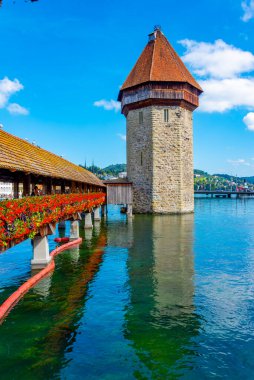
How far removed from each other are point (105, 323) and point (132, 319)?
68cm

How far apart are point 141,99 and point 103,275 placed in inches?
1068

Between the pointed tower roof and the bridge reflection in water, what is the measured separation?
2603 centimetres

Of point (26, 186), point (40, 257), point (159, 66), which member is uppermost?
point (159, 66)

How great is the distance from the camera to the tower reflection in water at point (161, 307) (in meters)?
6.83

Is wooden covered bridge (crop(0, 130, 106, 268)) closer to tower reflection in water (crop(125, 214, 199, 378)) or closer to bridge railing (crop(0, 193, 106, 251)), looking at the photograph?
bridge railing (crop(0, 193, 106, 251))

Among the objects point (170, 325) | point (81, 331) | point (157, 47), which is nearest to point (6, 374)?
point (81, 331)

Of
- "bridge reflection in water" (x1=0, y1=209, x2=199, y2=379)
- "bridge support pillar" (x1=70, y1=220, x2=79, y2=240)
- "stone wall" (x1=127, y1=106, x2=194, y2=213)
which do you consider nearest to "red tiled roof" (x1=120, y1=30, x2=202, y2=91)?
"stone wall" (x1=127, y1=106, x2=194, y2=213)

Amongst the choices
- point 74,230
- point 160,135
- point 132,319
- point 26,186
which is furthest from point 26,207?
point 160,135

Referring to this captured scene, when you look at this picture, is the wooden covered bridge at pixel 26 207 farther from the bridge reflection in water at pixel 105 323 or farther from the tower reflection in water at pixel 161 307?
the tower reflection in water at pixel 161 307

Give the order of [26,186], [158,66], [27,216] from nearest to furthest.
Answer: [27,216], [26,186], [158,66]

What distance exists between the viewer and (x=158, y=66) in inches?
1471

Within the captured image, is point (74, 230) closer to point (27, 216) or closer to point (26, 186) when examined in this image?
point (26, 186)

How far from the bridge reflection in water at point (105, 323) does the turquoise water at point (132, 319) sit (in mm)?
20

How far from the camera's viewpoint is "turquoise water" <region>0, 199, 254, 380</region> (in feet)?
21.1
